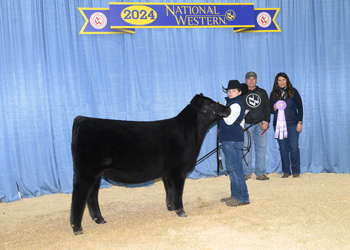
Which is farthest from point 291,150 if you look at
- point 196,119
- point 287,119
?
point 196,119

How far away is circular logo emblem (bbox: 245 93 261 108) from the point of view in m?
4.86

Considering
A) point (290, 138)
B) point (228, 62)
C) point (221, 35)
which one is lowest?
point (290, 138)

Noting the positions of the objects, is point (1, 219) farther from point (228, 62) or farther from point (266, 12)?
point (266, 12)

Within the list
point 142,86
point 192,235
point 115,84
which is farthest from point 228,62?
point 192,235

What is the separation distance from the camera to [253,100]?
16.0 feet

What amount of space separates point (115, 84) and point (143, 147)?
227 centimetres

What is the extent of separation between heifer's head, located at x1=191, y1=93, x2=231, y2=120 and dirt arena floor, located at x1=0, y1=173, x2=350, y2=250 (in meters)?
1.11

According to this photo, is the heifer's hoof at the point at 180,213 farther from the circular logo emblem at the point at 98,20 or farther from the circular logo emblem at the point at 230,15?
the circular logo emblem at the point at 230,15

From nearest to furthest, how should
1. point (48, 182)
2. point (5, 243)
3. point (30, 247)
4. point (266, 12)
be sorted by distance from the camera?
point (30, 247), point (5, 243), point (48, 182), point (266, 12)

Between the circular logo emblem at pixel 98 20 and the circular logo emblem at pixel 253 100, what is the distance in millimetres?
2693

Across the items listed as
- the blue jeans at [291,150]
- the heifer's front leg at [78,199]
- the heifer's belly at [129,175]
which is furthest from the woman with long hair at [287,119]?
the heifer's front leg at [78,199]

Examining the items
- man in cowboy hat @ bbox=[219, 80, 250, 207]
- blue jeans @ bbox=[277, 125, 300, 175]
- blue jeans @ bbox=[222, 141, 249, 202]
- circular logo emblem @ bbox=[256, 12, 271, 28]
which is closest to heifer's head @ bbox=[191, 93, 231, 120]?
man in cowboy hat @ bbox=[219, 80, 250, 207]

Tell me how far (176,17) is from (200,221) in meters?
3.47

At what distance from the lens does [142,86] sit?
4969 mm
